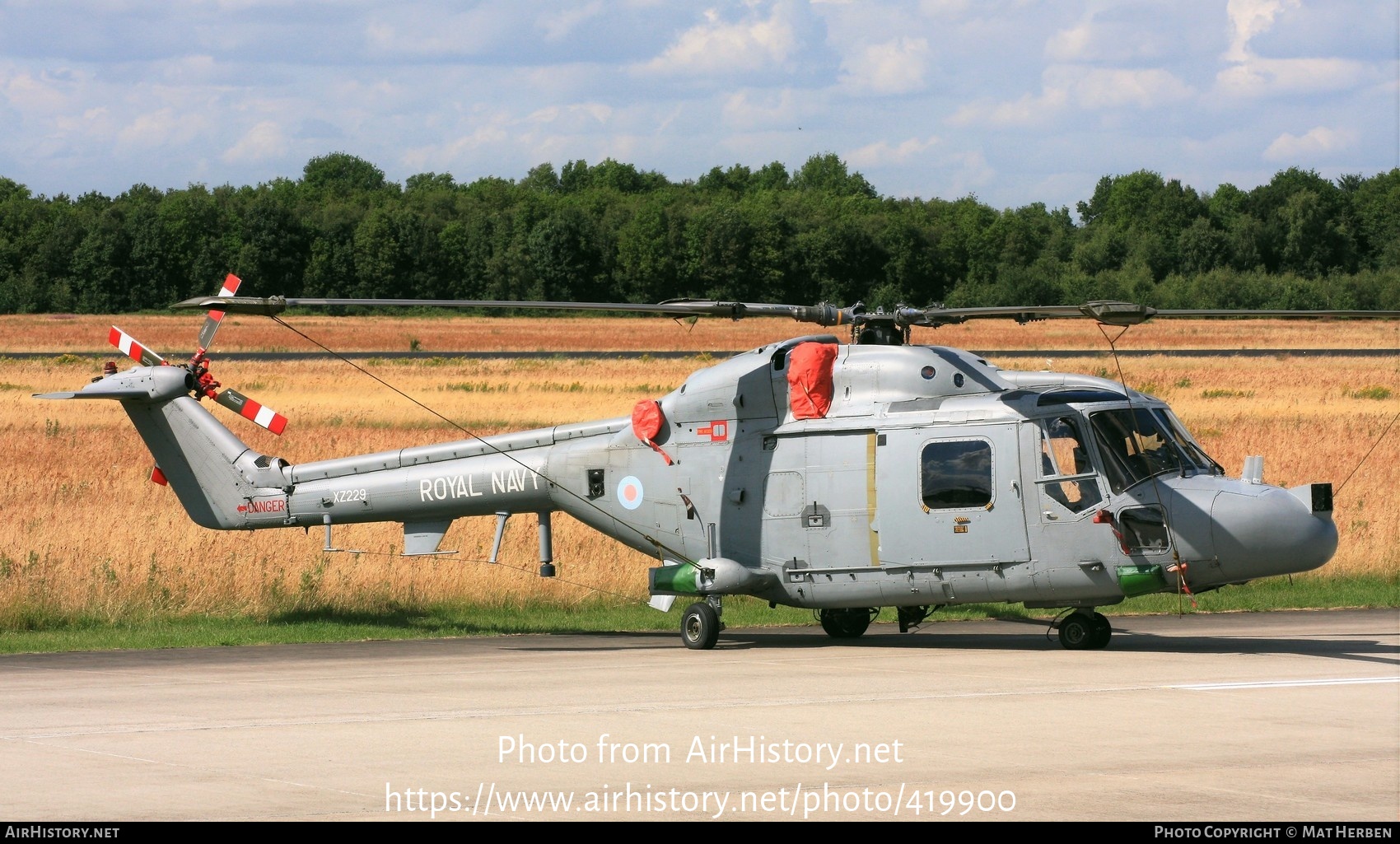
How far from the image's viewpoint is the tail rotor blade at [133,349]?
1875 centimetres

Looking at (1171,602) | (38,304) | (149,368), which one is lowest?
(1171,602)

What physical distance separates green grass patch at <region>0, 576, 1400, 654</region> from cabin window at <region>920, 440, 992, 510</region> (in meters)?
4.48

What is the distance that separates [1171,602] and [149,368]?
13921 millimetres

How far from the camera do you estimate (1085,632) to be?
16578 millimetres

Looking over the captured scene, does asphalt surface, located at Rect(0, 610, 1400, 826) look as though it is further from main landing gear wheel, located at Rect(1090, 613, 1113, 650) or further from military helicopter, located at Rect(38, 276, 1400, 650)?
military helicopter, located at Rect(38, 276, 1400, 650)

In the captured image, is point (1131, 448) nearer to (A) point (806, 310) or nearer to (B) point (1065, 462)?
(B) point (1065, 462)

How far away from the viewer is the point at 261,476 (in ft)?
64.5

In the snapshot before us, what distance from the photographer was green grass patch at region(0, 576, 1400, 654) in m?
18.8

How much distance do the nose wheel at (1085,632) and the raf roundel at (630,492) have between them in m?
4.98

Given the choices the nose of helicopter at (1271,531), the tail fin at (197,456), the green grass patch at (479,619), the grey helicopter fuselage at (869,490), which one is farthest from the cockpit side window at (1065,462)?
the tail fin at (197,456)

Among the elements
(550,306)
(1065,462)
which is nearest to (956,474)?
(1065,462)
